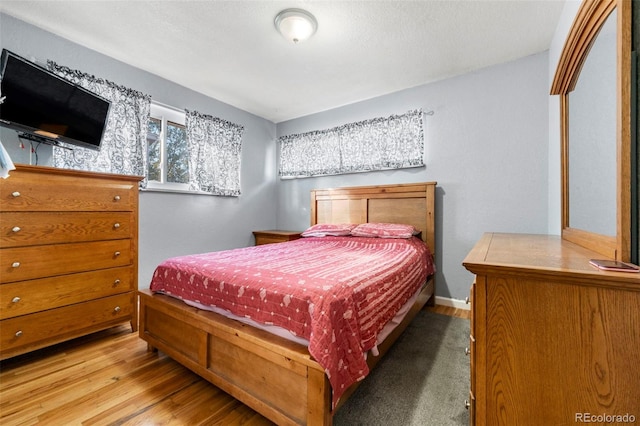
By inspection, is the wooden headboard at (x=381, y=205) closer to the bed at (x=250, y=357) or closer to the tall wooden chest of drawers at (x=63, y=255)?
the bed at (x=250, y=357)

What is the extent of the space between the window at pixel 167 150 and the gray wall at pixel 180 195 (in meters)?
0.13

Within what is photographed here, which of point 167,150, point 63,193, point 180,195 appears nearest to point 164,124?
point 167,150

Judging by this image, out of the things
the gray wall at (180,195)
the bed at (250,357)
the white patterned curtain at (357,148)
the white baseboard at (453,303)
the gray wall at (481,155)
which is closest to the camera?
the bed at (250,357)

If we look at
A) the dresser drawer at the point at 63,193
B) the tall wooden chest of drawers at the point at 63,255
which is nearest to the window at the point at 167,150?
the dresser drawer at the point at 63,193

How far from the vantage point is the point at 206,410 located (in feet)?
4.50

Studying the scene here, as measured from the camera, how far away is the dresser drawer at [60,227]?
1.68 metres

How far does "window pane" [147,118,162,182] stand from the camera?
2994 mm

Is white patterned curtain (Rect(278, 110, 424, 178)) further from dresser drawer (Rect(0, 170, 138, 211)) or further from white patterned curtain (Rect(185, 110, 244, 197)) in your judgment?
dresser drawer (Rect(0, 170, 138, 211))

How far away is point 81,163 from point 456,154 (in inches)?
143

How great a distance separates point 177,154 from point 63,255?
1.68 metres

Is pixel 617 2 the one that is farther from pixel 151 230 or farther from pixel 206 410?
pixel 151 230

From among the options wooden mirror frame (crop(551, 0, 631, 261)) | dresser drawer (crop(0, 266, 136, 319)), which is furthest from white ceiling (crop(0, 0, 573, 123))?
dresser drawer (crop(0, 266, 136, 319))

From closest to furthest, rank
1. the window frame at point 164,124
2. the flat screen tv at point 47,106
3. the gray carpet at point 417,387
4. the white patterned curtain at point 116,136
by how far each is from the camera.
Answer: the gray carpet at point 417,387 < the flat screen tv at point 47,106 < the white patterned curtain at point 116,136 < the window frame at point 164,124

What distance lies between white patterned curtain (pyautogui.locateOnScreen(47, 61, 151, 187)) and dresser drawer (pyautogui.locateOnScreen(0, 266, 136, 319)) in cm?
101
